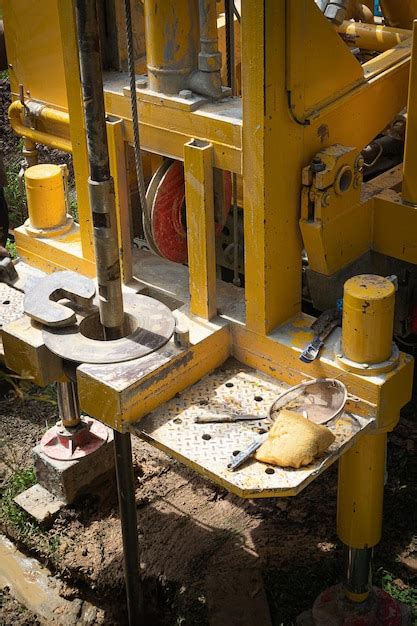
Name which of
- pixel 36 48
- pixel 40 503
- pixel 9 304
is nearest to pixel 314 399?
pixel 9 304

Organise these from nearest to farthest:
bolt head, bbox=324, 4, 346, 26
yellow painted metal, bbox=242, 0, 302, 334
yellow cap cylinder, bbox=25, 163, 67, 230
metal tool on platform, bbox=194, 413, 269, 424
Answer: yellow painted metal, bbox=242, 0, 302, 334, metal tool on platform, bbox=194, 413, 269, 424, bolt head, bbox=324, 4, 346, 26, yellow cap cylinder, bbox=25, 163, 67, 230

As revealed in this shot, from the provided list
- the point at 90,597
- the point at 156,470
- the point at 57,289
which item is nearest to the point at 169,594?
the point at 90,597

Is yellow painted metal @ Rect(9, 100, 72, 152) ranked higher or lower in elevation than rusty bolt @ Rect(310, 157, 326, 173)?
lower

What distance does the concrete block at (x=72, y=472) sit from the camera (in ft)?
18.0

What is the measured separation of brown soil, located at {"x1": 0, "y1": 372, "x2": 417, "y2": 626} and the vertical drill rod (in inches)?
12.9

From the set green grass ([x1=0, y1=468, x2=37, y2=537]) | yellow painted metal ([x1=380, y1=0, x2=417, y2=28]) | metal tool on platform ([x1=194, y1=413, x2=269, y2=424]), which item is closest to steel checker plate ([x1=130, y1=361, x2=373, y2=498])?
metal tool on platform ([x1=194, y1=413, x2=269, y2=424])

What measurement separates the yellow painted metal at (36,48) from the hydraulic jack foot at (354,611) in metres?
2.92

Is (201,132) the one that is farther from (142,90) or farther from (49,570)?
(49,570)

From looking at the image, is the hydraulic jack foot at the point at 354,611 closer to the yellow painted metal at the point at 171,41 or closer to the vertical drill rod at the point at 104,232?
the vertical drill rod at the point at 104,232

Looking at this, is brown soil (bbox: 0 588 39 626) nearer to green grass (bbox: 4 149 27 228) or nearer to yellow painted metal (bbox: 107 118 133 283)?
yellow painted metal (bbox: 107 118 133 283)

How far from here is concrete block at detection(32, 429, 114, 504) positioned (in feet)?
18.0

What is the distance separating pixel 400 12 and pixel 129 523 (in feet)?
10.1

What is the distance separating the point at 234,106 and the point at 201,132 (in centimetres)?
18

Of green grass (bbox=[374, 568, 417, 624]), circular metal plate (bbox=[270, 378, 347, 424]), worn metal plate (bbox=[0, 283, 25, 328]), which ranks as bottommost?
green grass (bbox=[374, 568, 417, 624])
